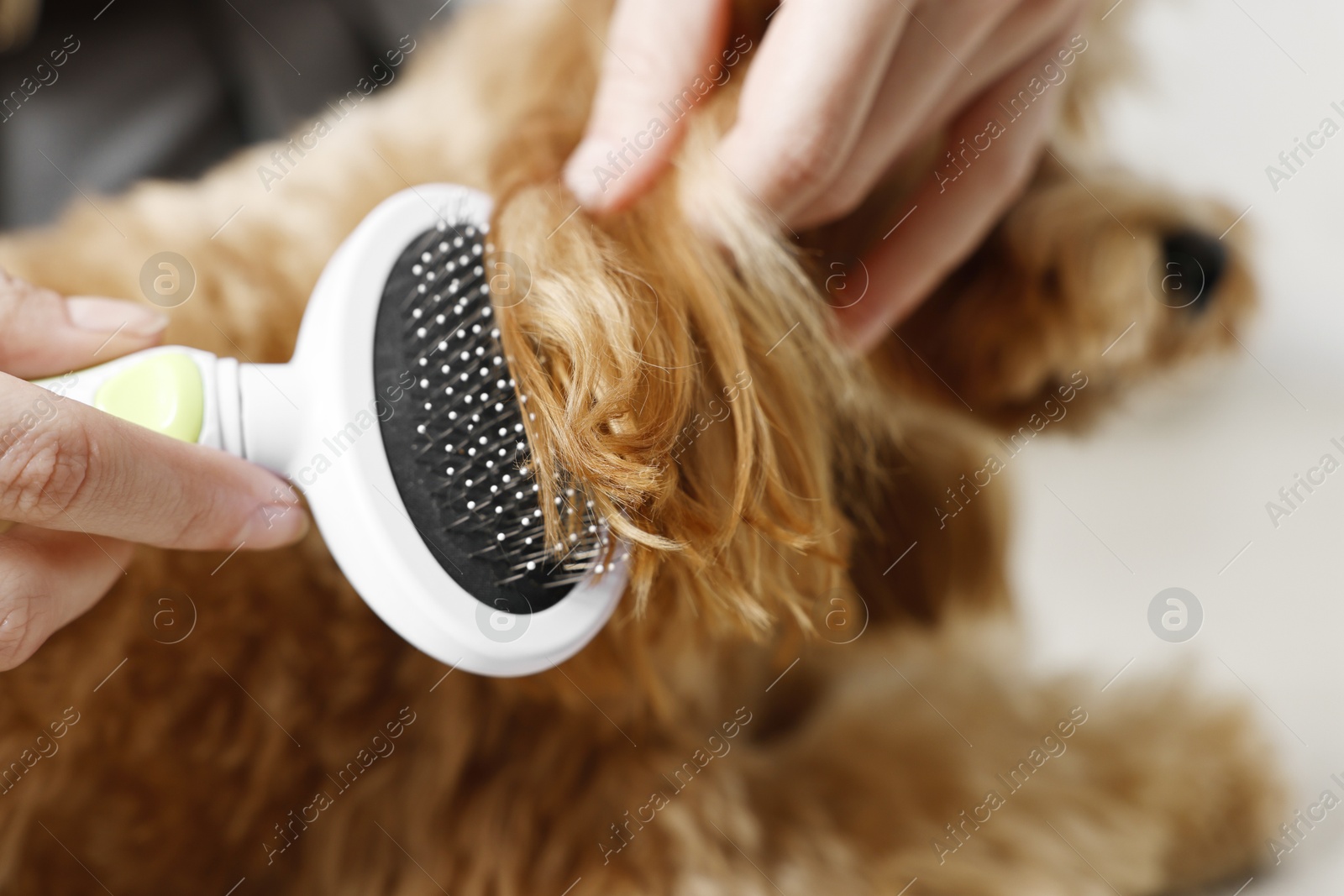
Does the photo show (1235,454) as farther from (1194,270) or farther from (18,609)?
(18,609)

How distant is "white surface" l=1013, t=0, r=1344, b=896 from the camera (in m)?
1.07

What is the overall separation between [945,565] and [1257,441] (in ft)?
1.77

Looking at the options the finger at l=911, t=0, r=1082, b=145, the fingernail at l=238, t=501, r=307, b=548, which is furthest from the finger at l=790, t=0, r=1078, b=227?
the fingernail at l=238, t=501, r=307, b=548

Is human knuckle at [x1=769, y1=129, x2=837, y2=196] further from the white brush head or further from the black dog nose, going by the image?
the black dog nose

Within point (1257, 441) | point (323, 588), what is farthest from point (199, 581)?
point (1257, 441)

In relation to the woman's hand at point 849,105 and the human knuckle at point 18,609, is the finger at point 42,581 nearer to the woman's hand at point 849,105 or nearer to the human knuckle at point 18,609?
the human knuckle at point 18,609

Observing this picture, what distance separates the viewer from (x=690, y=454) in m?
0.51

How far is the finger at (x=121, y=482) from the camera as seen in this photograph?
1.33 ft

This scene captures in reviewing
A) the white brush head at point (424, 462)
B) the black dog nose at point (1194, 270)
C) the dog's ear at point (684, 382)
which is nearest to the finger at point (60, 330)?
the white brush head at point (424, 462)

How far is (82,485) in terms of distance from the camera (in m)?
0.42

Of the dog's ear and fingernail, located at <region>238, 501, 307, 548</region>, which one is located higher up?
the dog's ear

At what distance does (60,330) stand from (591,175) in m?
0.30

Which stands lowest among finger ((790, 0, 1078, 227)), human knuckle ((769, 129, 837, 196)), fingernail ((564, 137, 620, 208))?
fingernail ((564, 137, 620, 208))

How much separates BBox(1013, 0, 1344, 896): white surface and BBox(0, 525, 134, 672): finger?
825mm
